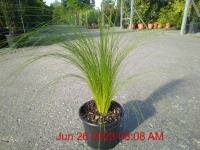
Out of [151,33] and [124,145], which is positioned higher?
[151,33]

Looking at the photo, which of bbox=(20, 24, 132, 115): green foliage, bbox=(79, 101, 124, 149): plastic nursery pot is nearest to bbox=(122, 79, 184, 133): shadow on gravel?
bbox=(79, 101, 124, 149): plastic nursery pot

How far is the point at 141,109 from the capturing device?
1.95m

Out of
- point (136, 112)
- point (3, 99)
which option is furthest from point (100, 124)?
point (3, 99)

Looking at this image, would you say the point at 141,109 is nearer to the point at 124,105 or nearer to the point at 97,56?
the point at 124,105

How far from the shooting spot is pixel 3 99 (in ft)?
7.34

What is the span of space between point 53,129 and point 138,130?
71 cm

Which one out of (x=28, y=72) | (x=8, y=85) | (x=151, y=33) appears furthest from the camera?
(x=28, y=72)

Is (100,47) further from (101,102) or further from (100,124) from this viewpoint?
(100,124)

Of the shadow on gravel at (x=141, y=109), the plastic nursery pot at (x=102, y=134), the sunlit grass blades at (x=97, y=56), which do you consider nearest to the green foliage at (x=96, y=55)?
the sunlit grass blades at (x=97, y=56)

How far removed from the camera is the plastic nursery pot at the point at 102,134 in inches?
51.3

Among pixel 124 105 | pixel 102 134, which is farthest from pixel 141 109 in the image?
pixel 102 134

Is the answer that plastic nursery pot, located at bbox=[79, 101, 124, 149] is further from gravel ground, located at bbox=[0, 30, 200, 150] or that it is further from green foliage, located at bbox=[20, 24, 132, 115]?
green foliage, located at bbox=[20, 24, 132, 115]

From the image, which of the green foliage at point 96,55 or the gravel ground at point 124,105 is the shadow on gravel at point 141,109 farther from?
the green foliage at point 96,55

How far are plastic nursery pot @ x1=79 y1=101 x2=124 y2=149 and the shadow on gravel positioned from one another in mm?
252
